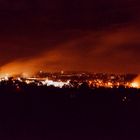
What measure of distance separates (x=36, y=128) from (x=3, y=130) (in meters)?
1.55

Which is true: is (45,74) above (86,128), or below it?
above

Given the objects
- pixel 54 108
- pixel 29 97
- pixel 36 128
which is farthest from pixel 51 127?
pixel 29 97

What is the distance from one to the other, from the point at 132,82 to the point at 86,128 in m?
42.1

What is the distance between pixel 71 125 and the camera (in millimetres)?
18453

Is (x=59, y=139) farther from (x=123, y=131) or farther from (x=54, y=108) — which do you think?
(x=54, y=108)

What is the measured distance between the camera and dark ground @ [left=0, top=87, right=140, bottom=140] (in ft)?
53.0

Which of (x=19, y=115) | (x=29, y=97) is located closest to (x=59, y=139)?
(x=19, y=115)

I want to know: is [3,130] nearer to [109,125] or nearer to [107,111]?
[109,125]

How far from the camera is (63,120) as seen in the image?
64.5 feet

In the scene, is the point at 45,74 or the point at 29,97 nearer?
the point at 29,97

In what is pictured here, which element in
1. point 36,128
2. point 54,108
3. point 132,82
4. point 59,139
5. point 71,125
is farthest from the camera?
point 132,82

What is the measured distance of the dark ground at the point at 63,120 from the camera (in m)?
16.1

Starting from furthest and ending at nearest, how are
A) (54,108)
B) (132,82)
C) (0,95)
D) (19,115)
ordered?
(132,82), (0,95), (54,108), (19,115)

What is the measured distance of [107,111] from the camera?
2402 centimetres
